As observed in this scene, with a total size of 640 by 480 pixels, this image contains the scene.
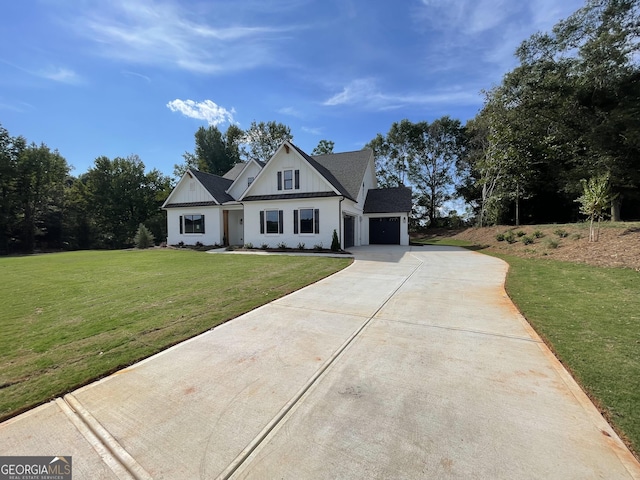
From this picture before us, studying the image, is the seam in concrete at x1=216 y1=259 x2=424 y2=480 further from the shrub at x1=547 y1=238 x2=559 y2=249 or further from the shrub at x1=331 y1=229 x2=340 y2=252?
the shrub at x1=547 y1=238 x2=559 y2=249

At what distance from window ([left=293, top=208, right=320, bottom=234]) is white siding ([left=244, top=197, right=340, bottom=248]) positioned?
0.21 meters

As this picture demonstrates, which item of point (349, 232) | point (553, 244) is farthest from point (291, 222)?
point (553, 244)

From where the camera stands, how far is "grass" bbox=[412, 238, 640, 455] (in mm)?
2619

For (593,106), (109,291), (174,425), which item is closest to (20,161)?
(109,291)

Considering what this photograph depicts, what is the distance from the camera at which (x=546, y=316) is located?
4.99m

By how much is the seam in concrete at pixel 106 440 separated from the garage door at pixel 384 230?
69.4 feet

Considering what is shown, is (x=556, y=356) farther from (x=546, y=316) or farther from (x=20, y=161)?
(x=20, y=161)

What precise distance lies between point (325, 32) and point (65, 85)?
11.8m

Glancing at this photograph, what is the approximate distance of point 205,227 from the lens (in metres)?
21.1

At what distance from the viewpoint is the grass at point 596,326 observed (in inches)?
103

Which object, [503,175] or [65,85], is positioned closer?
[65,85]

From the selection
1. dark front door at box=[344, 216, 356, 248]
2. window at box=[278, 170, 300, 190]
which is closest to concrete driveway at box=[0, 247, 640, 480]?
dark front door at box=[344, 216, 356, 248]

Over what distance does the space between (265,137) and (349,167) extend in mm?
24392

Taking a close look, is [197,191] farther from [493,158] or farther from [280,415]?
[493,158]
